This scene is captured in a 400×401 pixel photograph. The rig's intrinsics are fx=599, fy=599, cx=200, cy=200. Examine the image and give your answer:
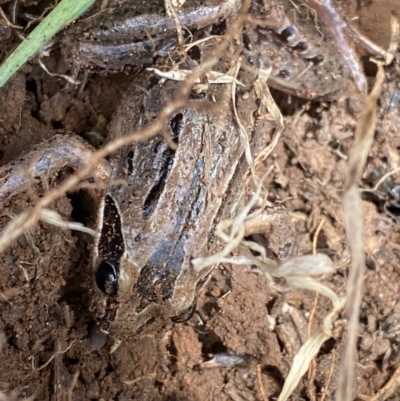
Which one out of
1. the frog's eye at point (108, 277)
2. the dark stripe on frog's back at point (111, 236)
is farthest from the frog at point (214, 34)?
the frog's eye at point (108, 277)

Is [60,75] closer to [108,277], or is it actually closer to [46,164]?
[46,164]

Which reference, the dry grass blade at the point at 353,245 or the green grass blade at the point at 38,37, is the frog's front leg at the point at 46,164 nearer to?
the green grass blade at the point at 38,37

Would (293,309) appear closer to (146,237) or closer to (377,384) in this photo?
(377,384)

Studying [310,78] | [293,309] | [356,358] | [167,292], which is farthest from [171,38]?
[356,358]

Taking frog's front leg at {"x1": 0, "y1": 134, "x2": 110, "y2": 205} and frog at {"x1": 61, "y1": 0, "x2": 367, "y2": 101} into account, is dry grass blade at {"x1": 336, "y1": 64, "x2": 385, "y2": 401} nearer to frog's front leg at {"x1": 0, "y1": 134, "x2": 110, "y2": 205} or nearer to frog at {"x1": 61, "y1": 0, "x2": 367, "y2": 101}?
frog at {"x1": 61, "y1": 0, "x2": 367, "y2": 101}

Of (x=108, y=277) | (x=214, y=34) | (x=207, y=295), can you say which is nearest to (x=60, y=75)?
(x=214, y=34)

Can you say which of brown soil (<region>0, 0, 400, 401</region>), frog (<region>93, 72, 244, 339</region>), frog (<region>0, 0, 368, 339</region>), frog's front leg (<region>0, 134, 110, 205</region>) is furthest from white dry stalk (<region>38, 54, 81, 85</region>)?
frog (<region>93, 72, 244, 339</region>)
